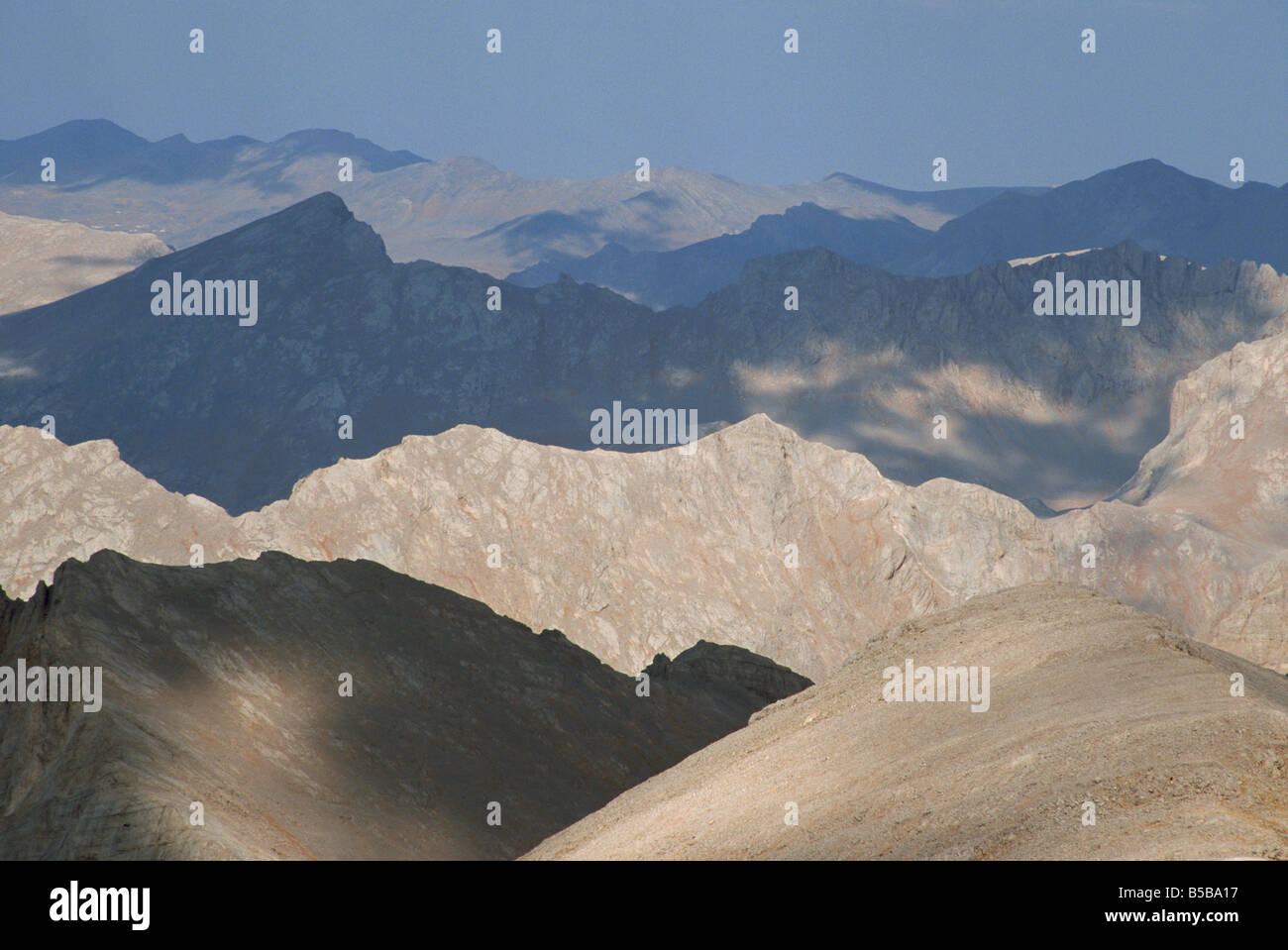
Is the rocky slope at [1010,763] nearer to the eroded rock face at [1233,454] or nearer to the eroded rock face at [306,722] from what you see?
the eroded rock face at [306,722]

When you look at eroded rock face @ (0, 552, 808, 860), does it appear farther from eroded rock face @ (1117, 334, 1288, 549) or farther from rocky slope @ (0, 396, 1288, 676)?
eroded rock face @ (1117, 334, 1288, 549)

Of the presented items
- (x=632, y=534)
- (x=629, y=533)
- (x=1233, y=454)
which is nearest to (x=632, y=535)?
(x=632, y=534)

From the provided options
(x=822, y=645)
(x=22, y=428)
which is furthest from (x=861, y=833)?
(x=22, y=428)

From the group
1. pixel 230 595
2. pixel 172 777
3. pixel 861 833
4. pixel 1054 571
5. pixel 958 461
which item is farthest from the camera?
pixel 958 461

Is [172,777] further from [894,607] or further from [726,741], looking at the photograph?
[894,607]

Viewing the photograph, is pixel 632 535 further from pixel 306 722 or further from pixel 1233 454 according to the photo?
pixel 1233 454

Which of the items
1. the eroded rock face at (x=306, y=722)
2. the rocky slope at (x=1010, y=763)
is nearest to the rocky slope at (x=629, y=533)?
the eroded rock face at (x=306, y=722)
